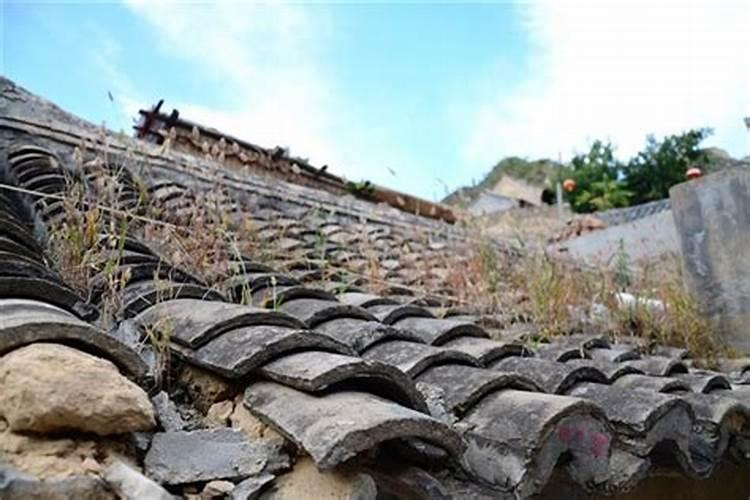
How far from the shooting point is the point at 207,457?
53.1 inches

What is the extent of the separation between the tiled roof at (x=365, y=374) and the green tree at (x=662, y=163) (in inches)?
780

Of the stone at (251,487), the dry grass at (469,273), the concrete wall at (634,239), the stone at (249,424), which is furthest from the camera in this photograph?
the concrete wall at (634,239)

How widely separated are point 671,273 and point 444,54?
5260mm

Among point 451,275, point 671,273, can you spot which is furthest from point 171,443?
point 671,273

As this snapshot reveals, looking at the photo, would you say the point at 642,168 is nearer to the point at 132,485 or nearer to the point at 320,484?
the point at 320,484

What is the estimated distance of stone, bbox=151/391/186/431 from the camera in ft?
4.91

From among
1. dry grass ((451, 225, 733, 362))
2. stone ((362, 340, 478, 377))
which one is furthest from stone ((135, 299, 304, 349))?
dry grass ((451, 225, 733, 362))

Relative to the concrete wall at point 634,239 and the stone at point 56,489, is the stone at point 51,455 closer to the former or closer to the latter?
the stone at point 56,489

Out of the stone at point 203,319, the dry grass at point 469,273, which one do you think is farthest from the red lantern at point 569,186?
the stone at point 203,319

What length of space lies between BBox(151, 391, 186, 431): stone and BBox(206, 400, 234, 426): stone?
2.7 inches


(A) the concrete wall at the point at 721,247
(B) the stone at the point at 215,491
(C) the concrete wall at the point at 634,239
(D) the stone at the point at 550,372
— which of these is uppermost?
(C) the concrete wall at the point at 634,239

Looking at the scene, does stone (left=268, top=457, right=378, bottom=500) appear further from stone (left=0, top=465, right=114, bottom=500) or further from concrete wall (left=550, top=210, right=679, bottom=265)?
concrete wall (left=550, top=210, right=679, bottom=265)

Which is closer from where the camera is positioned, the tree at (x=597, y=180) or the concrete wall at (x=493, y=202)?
the tree at (x=597, y=180)

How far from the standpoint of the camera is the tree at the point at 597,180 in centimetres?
2009
